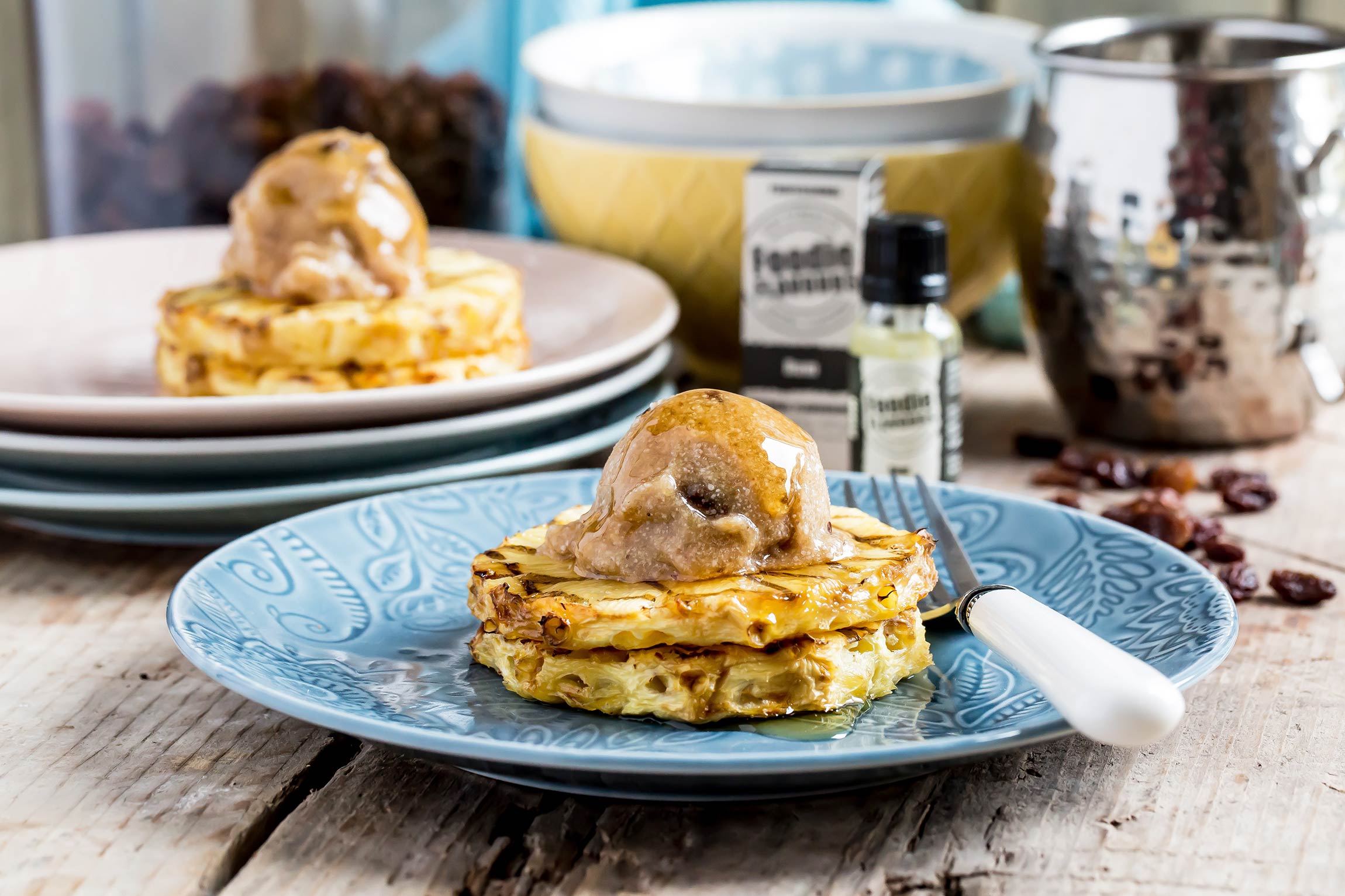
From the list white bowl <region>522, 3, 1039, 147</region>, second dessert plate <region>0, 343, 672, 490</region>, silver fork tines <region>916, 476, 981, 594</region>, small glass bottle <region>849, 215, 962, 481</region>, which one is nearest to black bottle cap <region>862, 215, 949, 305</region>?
small glass bottle <region>849, 215, 962, 481</region>

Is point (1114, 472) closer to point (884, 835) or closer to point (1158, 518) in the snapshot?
point (1158, 518)

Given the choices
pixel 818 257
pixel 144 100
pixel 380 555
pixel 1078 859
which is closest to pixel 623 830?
pixel 1078 859

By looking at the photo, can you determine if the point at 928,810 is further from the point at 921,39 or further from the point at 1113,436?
the point at 921,39

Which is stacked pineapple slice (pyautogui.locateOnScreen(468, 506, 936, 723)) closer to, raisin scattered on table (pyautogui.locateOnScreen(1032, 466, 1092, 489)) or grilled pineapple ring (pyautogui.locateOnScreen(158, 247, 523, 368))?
grilled pineapple ring (pyautogui.locateOnScreen(158, 247, 523, 368))

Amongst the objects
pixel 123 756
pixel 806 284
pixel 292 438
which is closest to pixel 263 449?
pixel 292 438

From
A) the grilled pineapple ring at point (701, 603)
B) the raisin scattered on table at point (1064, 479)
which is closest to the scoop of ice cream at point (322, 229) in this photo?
the grilled pineapple ring at point (701, 603)

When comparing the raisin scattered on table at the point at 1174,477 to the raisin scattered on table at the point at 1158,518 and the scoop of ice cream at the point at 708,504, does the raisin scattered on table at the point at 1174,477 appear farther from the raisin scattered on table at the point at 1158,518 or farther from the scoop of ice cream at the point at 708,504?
the scoop of ice cream at the point at 708,504
